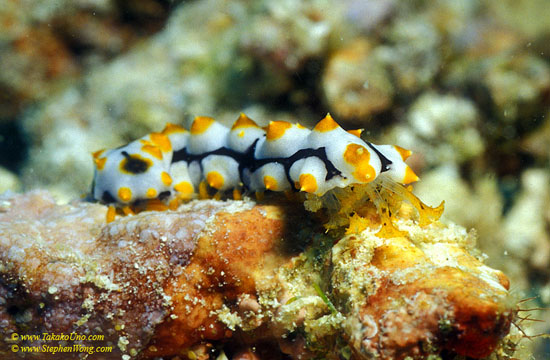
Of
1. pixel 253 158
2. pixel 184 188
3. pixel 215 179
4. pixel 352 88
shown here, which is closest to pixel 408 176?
pixel 253 158

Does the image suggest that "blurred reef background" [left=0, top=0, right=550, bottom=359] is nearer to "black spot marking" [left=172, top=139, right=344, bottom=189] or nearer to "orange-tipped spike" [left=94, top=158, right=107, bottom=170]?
"orange-tipped spike" [left=94, top=158, right=107, bottom=170]

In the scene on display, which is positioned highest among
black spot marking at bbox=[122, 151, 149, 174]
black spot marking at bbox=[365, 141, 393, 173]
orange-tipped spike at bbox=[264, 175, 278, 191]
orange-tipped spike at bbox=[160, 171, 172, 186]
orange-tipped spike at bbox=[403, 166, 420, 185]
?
black spot marking at bbox=[365, 141, 393, 173]

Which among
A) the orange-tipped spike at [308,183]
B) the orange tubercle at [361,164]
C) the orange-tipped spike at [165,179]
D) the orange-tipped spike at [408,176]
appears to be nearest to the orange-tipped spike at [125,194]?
the orange-tipped spike at [165,179]

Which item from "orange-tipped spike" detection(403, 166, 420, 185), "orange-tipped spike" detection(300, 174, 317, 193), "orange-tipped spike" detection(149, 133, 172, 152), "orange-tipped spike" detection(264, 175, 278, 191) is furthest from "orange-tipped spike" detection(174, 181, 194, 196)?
"orange-tipped spike" detection(403, 166, 420, 185)

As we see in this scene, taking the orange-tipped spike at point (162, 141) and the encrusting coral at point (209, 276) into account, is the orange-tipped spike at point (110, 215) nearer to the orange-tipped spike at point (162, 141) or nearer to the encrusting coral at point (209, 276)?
the encrusting coral at point (209, 276)

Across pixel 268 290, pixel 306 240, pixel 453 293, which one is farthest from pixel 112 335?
pixel 453 293

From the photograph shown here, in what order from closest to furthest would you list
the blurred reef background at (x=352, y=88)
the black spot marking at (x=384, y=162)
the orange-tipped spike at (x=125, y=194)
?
the black spot marking at (x=384, y=162) → the orange-tipped spike at (x=125, y=194) → the blurred reef background at (x=352, y=88)
